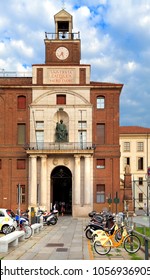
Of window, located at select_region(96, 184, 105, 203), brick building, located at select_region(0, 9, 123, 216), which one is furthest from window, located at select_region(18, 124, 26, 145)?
window, located at select_region(96, 184, 105, 203)

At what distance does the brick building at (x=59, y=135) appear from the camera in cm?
5466

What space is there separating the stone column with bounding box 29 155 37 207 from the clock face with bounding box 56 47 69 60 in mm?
13137

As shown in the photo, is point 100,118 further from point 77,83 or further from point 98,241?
point 98,241

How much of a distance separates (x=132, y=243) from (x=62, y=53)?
42036 millimetres

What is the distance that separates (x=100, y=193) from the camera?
181 feet

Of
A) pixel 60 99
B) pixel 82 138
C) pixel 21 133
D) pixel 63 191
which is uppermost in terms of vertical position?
pixel 60 99

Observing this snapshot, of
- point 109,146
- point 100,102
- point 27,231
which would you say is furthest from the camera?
point 100,102

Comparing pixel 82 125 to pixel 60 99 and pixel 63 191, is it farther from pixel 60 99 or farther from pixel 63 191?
pixel 63 191

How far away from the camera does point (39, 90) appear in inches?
2221

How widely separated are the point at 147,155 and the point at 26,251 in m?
76.9

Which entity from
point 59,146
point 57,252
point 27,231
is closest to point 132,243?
point 57,252

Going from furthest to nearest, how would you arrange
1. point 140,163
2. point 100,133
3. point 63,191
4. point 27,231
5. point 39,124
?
1. point 140,163
2. point 63,191
3. point 39,124
4. point 100,133
5. point 27,231

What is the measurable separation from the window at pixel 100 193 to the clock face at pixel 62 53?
54.1 ft

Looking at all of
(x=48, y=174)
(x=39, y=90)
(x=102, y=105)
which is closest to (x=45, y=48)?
(x=39, y=90)
